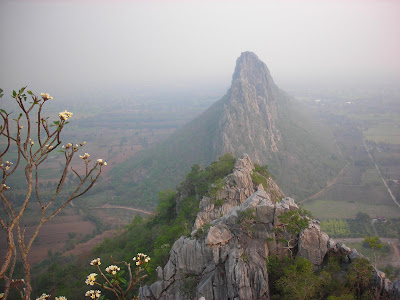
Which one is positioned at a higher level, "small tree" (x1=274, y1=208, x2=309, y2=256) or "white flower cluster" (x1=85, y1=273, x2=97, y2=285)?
"white flower cluster" (x1=85, y1=273, x2=97, y2=285)

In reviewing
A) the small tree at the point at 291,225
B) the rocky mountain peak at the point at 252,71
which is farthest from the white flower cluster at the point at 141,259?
the rocky mountain peak at the point at 252,71

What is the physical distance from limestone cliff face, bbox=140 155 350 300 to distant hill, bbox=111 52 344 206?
48419 millimetres

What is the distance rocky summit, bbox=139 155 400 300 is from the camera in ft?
55.0

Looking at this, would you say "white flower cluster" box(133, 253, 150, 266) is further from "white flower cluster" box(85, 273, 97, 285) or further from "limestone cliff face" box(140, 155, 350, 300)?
"limestone cliff face" box(140, 155, 350, 300)

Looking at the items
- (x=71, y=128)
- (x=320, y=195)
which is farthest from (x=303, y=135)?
(x=71, y=128)

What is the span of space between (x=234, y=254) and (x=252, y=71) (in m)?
94.7

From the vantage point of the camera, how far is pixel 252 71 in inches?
4050

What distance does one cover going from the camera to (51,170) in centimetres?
9369

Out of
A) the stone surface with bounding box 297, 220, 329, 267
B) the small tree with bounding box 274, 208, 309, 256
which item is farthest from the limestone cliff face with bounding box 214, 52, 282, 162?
the stone surface with bounding box 297, 220, 329, 267

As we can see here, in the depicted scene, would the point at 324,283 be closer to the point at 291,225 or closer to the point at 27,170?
the point at 291,225

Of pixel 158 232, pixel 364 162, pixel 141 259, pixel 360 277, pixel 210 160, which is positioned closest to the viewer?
pixel 141 259

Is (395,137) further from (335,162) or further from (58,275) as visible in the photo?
(58,275)

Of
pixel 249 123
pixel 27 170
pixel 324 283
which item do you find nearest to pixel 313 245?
pixel 324 283

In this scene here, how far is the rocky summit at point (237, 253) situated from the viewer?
1677 centimetres
